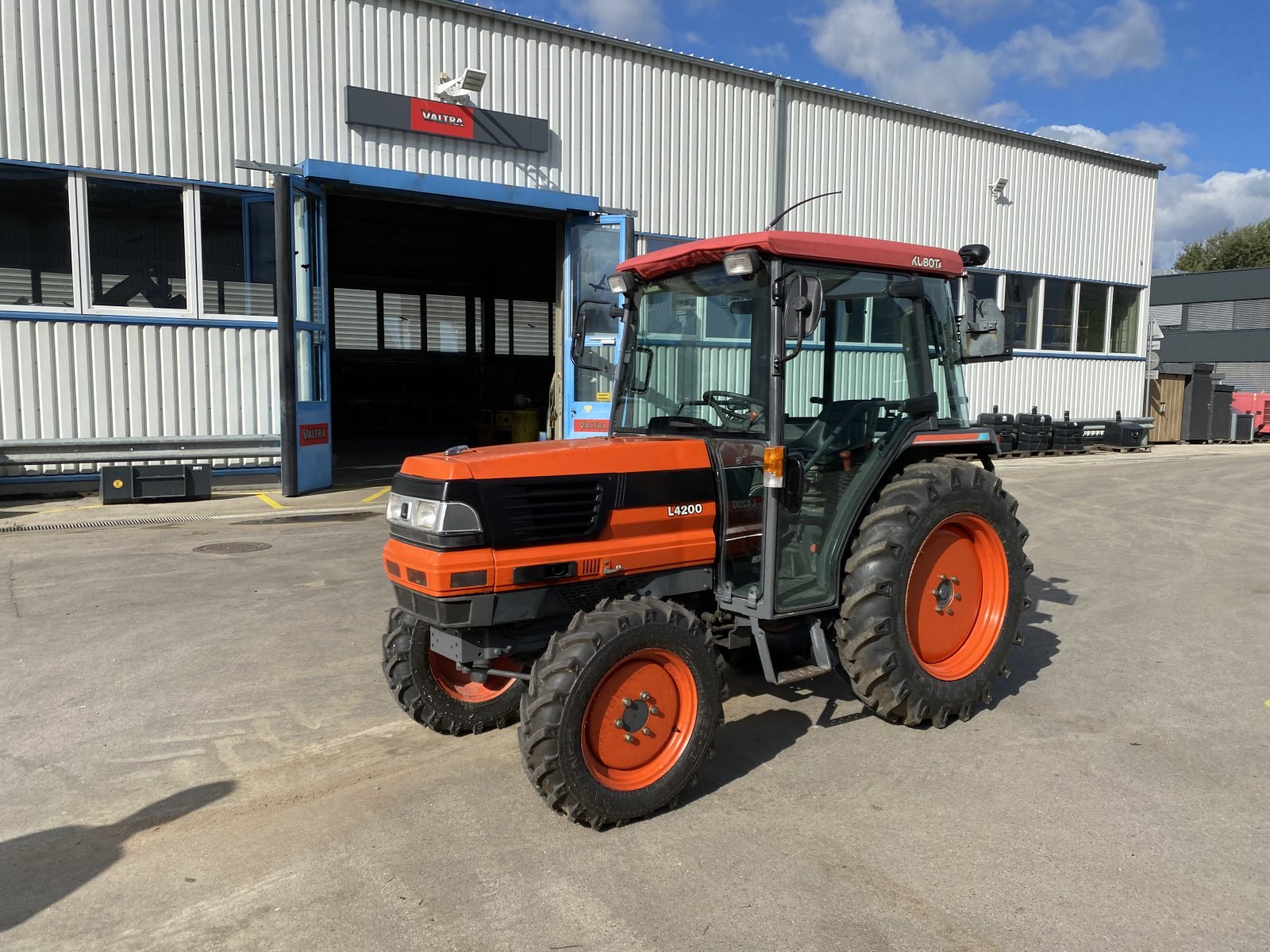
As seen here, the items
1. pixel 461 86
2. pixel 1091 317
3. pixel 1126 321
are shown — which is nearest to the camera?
pixel 461 86

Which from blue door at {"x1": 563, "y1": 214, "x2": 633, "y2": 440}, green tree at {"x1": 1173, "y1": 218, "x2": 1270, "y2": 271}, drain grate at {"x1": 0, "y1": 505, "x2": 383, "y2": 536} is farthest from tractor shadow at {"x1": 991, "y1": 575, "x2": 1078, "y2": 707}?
green tree at {"x1": 1173, "y1": 218, "x2": 1270, "y2": 271}

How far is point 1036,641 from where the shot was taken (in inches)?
248

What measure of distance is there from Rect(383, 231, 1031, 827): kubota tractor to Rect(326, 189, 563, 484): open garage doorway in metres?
16.4

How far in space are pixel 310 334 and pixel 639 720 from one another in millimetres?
9757

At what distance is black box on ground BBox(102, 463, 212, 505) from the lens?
35.7 feet

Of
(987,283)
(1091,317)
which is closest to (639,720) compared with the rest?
(987,283)

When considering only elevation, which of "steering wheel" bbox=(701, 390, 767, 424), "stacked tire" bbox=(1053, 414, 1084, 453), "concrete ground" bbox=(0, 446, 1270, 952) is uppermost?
"steering wheel" bbox=(701, 390, 767, 424)

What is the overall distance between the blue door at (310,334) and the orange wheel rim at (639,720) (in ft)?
30.0

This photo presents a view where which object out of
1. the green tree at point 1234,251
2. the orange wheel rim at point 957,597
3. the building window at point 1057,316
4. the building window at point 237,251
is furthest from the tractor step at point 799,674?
the green tree at point 1234,251

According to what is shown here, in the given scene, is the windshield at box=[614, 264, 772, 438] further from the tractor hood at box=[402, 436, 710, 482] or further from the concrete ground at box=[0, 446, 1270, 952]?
the concrete ground at box=[0, 446, 1270, 952]

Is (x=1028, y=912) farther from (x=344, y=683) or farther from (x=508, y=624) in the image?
(x=344, y=683)

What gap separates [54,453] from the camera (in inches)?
435

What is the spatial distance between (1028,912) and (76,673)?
197 inches

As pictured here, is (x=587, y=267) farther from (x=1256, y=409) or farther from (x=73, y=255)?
(x=1256, y=409)
